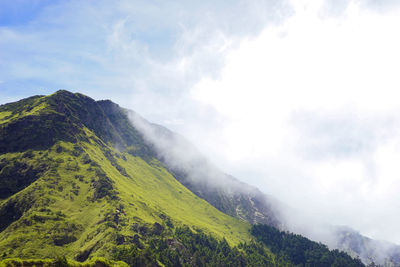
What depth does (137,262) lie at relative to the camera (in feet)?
648

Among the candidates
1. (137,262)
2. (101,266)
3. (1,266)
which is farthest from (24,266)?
(137,262)

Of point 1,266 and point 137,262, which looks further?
point 137,262

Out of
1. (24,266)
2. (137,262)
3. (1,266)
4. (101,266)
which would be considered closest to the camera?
(1,266)

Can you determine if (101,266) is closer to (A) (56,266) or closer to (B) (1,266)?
(A) (56,266)

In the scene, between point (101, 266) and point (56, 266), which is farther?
point (101, 266)

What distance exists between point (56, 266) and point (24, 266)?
10729mm

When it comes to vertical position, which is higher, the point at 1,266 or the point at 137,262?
the point at 1,266

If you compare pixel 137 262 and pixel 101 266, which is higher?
pixel 101 266

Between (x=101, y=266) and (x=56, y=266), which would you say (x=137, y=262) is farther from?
(x=56, y=266)

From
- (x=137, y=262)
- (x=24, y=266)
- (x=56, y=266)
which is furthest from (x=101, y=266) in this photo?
(x=137, y=262)

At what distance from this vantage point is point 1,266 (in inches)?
3492

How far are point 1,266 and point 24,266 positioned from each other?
27.2ft

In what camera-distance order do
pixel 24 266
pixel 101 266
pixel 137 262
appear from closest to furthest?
pixel 24 266 < pixel 101 266 < pixel 137 262

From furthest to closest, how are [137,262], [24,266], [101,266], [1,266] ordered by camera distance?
[137,262], [101,266], [24,266], [1,266]
